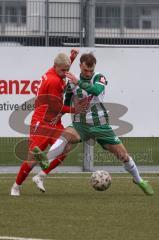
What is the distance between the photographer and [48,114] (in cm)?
1263

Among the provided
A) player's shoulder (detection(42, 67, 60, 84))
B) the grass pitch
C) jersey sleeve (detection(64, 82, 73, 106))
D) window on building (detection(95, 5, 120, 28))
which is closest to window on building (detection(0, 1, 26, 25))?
window on building (detection(95, 5, 120, 28))

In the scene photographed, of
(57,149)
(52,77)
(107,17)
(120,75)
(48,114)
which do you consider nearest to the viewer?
A: (57,149)

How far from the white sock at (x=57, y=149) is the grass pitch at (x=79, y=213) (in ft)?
1.77

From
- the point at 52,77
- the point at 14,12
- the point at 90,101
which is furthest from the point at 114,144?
the point at 14,12

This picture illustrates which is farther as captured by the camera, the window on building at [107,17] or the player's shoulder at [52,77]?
the window on building at [107,17]

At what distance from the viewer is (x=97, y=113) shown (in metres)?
12.2

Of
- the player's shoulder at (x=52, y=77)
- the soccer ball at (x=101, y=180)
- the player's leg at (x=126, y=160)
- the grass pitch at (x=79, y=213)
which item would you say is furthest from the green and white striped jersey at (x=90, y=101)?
the grass pitch at (x=79, y=213)

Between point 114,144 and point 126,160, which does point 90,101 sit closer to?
point 114,144

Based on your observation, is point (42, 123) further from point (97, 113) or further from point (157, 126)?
point (157, 126)

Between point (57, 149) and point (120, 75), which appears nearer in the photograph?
point (57, 149)

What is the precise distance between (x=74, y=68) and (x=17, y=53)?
1.13 metres

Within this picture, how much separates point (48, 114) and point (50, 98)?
0.32 metres

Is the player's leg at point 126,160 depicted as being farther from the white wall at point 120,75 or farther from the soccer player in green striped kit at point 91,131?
the white wall at point 120,75

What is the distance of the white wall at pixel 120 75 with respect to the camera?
1688 centimetres
